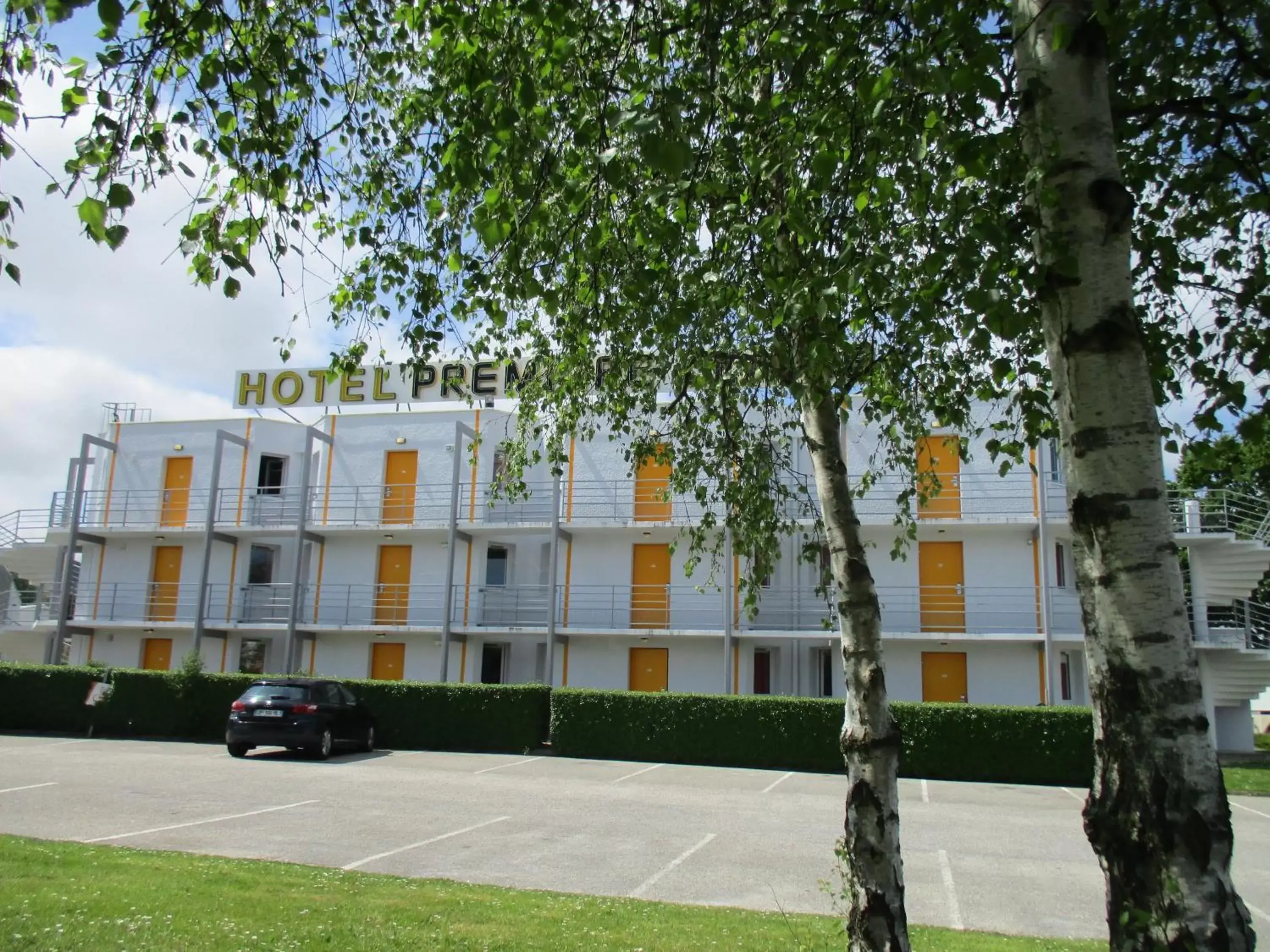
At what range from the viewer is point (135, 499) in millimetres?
31859

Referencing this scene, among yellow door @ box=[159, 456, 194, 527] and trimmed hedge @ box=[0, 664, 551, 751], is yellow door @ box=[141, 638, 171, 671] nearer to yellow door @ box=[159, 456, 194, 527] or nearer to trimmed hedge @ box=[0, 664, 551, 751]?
yellow door @ box=[159, 456, 194, 527]

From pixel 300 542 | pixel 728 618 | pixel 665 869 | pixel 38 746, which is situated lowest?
pixel 38 746

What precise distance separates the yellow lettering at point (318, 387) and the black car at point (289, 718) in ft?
47.7

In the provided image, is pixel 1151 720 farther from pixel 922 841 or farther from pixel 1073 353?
pixel 922 841

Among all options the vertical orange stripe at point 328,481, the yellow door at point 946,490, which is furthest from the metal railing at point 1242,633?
the vertical orange stripe at point 328,481

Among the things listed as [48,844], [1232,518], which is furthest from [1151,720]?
[1232,518]

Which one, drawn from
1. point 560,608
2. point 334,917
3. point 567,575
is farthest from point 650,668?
point 334,917

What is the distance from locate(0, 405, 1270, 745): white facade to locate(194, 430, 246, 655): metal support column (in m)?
0.18

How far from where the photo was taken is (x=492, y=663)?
2983 centimetres

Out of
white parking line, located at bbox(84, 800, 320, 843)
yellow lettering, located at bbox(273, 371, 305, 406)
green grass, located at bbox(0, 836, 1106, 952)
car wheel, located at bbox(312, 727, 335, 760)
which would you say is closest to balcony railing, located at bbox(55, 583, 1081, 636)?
yellow lettering, located at bbox(273, 371, 305, 406)

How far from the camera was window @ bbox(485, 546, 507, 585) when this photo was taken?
29.9m

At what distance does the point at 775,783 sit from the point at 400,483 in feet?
54.8

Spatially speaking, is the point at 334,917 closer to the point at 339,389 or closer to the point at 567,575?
the point at 567,575

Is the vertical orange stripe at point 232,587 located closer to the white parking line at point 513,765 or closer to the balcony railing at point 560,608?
the balcony railing at point 560,608
